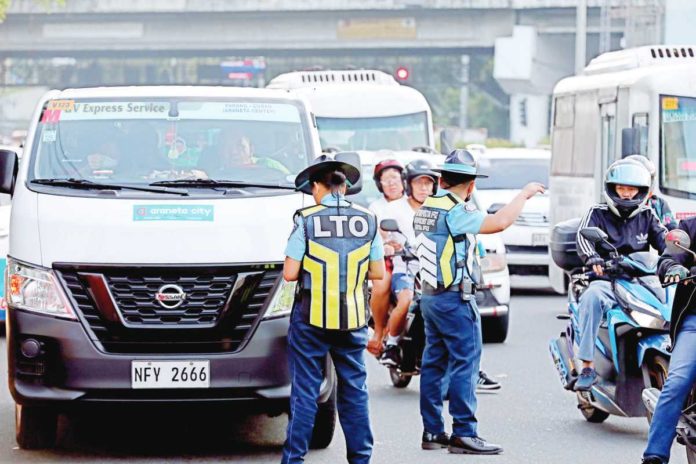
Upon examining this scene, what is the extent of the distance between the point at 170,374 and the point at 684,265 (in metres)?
2.75

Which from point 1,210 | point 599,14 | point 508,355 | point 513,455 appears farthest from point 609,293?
point 599,14

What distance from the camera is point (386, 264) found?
11836mm

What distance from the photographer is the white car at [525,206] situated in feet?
68.3

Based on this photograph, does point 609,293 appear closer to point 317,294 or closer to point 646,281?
point 646,281

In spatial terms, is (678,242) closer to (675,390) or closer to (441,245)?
(675,390)

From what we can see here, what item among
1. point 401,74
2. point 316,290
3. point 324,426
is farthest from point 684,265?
point 401,74

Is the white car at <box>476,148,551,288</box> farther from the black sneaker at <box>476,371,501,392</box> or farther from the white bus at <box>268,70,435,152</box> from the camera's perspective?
the black sneaker at <box>476,371,501,392</box>

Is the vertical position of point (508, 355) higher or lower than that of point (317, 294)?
lower

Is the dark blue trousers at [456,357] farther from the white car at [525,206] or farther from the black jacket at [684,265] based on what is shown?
the white car at [525,206]

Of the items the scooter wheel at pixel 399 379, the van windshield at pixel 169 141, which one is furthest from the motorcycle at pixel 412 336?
the van windshield at pixel 169 141

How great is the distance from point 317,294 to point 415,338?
12.6 ft

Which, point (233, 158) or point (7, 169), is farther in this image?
Result: point (233, 158)

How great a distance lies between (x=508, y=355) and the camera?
14359mm

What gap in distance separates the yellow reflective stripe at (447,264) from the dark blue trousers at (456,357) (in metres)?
0.08
